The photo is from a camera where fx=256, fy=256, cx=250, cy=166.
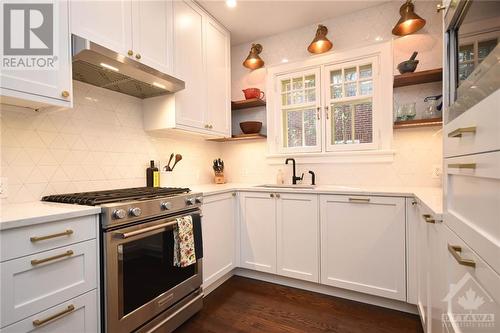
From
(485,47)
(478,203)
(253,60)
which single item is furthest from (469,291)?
(253,60)

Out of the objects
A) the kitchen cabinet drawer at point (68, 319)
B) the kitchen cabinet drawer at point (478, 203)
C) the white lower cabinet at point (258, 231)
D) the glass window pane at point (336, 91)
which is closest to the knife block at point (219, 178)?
the white lower cabinet at point (258, 231)

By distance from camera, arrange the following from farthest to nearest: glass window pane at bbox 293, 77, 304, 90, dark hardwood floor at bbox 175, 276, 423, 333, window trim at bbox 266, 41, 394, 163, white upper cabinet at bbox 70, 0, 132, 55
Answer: glass window pane at bbox 293, 77, 304, 90
window trim at bbox 266, 41, 394, 163
dark hardwood floor at bbox 175, 276, 423, 333
white upper cabinet at bbox 70, 0, 132, 55

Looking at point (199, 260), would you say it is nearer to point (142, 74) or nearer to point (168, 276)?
point (168, 276)

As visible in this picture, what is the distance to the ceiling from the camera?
2418mm

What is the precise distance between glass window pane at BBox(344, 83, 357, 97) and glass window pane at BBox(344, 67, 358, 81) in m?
0.06

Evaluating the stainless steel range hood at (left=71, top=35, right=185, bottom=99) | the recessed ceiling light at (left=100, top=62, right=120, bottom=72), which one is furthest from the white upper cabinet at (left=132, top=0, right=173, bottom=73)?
the recessed ceiling light at (left=100, top=62, right=120, bottom=72)

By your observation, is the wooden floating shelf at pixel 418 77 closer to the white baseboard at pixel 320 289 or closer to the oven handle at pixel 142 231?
the white baseboard at pixel 320 289

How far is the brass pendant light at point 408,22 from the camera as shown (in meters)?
2.16

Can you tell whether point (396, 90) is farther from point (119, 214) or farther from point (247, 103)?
point (119, 214)

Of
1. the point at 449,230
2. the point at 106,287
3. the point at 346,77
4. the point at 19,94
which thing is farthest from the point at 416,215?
the point at 19,94

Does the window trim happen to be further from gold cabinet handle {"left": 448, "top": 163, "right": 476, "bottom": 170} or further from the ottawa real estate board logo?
the ottawa real estate board logo

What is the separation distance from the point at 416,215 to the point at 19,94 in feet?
A: 7.94

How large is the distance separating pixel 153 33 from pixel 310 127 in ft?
5.67

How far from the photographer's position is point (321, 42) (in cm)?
257
